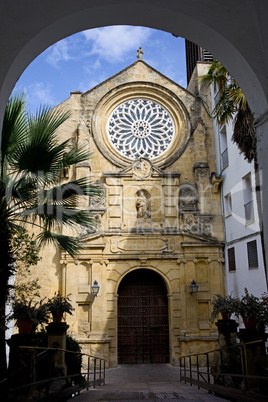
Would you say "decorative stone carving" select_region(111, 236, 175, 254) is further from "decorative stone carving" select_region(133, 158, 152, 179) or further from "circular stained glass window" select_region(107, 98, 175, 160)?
"circular stained glass window" select_region(107, 98, 175, 160)

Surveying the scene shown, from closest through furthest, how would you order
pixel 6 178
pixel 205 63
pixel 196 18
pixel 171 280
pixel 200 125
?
pixel 196 18
pixel 6 178
pixel 171 280
pixel 200 125
pixel 205 63

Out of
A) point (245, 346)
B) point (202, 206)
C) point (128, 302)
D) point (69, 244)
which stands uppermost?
point (202, 206)

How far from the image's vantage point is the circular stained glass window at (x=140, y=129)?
17344mm

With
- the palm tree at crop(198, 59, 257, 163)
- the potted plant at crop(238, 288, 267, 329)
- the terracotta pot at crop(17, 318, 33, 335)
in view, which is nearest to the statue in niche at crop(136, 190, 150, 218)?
the palm tree at crop(198, 59, 257, 163)

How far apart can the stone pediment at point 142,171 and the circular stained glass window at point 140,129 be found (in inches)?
29.0

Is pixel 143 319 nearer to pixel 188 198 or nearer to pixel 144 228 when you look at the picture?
pixel 144 228

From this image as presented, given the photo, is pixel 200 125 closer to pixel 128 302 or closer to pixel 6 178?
pixel 128 302

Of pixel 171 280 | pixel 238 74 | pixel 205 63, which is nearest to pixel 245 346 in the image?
pixel 238 74

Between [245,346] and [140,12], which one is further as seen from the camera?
[245,346]

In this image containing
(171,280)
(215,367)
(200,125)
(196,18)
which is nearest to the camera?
(196,18)

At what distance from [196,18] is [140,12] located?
1.78ft

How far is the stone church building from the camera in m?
15.2

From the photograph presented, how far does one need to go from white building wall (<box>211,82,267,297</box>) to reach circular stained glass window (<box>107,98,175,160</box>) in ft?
7.98

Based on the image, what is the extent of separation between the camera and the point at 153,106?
699 inches
